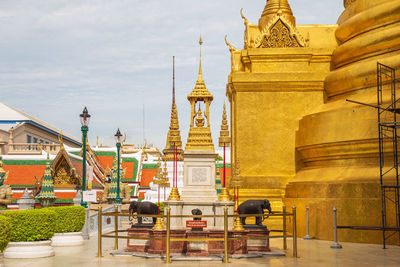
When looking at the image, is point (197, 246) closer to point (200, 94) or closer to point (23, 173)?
point (200, 94)

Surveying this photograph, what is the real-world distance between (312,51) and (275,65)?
1.33m

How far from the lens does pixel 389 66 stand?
51.6ft

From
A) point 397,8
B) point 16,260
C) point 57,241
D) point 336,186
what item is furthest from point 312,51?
point 16,260

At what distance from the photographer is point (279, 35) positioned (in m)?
19.0

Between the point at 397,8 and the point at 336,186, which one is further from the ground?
the point at 397,8

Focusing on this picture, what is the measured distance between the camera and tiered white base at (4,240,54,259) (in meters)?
11.4

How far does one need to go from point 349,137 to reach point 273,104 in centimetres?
331

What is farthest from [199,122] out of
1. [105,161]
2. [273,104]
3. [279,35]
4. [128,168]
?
[105,161]

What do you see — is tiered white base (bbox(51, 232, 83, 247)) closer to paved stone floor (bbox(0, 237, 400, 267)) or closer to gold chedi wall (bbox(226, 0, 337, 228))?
paved stone floor (bbox(0, 237, 400, 267))

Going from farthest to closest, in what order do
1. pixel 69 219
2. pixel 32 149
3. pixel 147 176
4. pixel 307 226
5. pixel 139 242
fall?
pixel 32 149
pixel 147 176
pixel 307 226
pixel 69 219
pixel 139 242

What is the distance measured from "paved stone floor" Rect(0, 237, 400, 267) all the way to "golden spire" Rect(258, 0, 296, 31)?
984 centimetres

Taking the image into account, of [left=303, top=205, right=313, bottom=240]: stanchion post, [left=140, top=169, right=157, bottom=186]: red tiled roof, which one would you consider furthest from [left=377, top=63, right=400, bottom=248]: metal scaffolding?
[left=140, top=169, right=157, bottom=186]: red tiled roof

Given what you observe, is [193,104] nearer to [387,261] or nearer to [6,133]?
[387,261]

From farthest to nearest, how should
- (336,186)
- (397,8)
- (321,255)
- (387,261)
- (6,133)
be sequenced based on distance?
(6,133), (397,8), (336,186), (321,255), (387,261)
